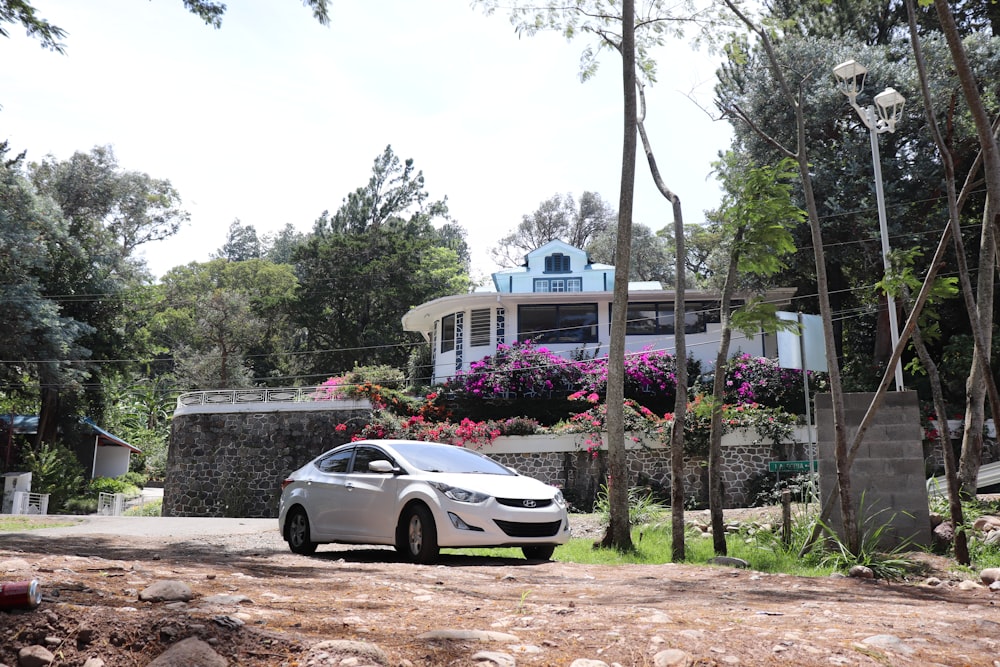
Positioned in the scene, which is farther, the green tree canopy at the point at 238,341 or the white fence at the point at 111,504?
the green tree canopy at the point at 238,341

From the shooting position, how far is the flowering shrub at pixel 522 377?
88.5 feet

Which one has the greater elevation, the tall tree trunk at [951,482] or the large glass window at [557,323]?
the large glass window at [557,323]

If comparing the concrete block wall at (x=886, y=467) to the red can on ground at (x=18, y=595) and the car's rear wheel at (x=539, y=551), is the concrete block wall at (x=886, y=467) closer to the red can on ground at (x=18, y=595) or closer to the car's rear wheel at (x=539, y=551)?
the car's rear wheel at (x=539, y=551)

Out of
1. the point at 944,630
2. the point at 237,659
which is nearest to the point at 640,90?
the point at 944,630

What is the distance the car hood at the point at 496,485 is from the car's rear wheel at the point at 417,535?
15.4 inches

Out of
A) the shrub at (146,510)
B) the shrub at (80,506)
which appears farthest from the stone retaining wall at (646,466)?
the shrub at (80,506)

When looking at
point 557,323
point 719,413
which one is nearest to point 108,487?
point 557,323

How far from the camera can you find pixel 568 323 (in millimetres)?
29953

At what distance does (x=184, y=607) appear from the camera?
3988 mm

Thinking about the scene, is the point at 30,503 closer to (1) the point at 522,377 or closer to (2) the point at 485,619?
(1) the point at 522,377

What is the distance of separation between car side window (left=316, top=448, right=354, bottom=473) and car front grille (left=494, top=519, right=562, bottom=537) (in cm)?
233

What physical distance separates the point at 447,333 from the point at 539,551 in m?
22.7

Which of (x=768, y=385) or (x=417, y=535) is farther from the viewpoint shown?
(x=768, y=385)

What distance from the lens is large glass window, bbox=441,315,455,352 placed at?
31.6 m
